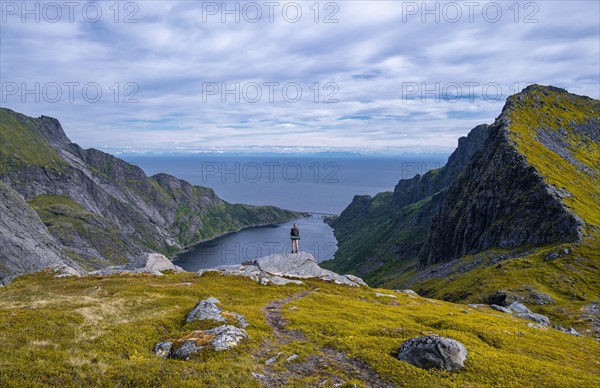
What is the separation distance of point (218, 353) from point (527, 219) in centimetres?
11862

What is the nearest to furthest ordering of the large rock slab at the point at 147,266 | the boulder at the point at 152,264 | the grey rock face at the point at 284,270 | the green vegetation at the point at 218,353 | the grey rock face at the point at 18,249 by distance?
the green vegetation at the point at 218,353 → the grey rock face at the point at 284,270 → the large rock slab at the point at 147,266 → the boulder at the point at 152,264 → the grey rock face at the point at 18,249

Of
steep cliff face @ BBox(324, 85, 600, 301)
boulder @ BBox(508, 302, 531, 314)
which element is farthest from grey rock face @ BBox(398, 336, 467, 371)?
steep cliff face @ BBox(324, 85, 600, 301)

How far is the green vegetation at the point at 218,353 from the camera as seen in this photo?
21047mm

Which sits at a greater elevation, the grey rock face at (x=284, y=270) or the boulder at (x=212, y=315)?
the boulder at (x=212, y=315)

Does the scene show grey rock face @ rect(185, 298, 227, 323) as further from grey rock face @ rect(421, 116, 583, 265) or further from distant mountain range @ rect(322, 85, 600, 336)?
grey rock face @ rect(421, 116, 583, 265)

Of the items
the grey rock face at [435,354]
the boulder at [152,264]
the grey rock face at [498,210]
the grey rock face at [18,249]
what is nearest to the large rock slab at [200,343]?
the grey rock face at [435,354]

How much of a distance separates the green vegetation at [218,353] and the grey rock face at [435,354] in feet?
2.36

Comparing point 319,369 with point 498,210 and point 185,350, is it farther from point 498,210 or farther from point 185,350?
point 498,210

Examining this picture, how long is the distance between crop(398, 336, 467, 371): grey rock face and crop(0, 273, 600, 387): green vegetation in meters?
0.72

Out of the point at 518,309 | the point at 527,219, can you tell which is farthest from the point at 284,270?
the point at 527,219

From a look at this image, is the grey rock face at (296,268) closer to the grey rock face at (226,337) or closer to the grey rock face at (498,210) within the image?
the grey rock face at (226,337)

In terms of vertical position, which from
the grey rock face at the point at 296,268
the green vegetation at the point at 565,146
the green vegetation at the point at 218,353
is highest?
the green vegetation at the point at 565,146

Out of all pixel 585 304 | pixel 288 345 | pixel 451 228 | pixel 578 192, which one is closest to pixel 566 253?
pixel 585 304

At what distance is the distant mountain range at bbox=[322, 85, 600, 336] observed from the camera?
81.7m
